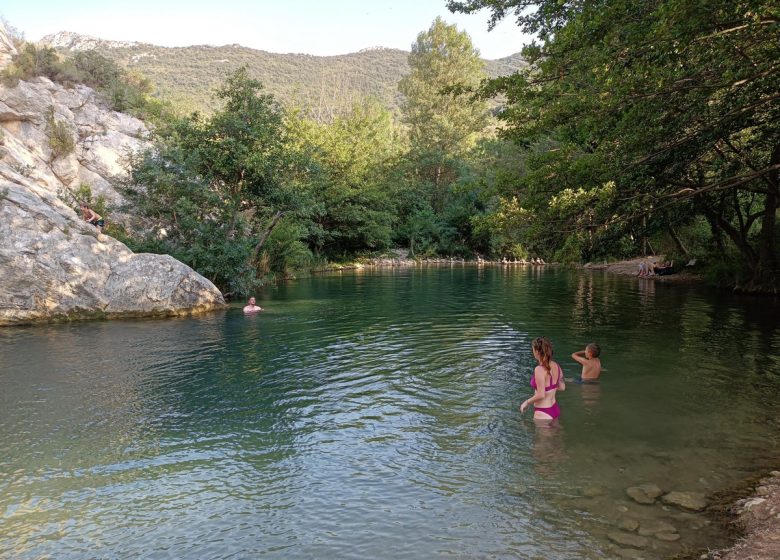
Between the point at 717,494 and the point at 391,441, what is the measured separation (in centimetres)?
413

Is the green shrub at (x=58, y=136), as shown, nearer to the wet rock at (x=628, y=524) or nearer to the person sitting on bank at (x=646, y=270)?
the person sitting on bank at (x=646, y=270)

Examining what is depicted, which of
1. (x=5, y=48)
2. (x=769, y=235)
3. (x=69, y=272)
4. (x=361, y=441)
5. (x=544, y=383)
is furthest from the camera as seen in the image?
(x=5, y=48)

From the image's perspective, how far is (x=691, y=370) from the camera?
12047mm

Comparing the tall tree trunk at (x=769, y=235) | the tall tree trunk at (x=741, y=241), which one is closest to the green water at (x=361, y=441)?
the tall tree trunk at (x=769, y=235)

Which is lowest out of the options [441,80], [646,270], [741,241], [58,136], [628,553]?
[628,553]

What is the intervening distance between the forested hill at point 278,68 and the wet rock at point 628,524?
98.3 metres

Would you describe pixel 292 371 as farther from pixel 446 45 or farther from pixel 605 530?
pixel 446 45

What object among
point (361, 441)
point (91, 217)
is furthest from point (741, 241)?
point (91, 217)

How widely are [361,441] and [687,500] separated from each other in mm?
4225

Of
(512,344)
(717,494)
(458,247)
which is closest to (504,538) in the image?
(717,494)

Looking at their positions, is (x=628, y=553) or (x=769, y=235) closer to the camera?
(x=628, y=553)

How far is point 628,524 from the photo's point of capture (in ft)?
18.9

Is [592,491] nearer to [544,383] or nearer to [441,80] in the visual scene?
[544,383]

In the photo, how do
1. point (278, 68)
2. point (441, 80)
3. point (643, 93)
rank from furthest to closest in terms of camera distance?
point (278, 68), point (441, 80), point (643, 93)
